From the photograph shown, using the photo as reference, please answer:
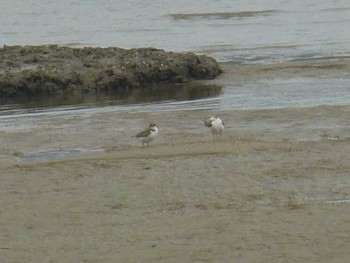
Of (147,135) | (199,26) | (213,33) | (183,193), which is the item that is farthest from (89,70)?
(199,26)

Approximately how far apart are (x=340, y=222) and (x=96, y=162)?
441 cm

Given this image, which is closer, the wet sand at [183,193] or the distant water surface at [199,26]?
the wet sand at [183,193]

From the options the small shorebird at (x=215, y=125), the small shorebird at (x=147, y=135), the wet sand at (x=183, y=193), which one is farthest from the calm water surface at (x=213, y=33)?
the small shorebird at (x=147, y=135)

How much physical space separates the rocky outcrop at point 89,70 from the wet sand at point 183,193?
15.4 ft

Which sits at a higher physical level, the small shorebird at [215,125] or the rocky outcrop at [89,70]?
the rocky outcrop at [89,70]

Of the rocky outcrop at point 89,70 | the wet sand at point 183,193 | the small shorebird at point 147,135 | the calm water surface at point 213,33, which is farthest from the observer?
the rocky outcrop at point 89,70

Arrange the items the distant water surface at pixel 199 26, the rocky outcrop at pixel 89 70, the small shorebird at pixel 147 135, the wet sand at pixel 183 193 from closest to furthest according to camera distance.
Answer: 1. the wet sand at pixel 183 193
2. the small shorebird at pixel 147 135
3. the rocky outcrop at pixel 89 70
4. the distant water surface at pixel 199 26

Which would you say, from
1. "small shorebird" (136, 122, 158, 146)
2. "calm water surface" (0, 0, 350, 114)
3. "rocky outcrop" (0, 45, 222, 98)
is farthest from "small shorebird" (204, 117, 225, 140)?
"rocky outcrop" (0, 45, 222, 98)

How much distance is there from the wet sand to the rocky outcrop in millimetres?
4697

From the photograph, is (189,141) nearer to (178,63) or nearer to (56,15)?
(178,63)

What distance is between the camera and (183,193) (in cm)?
1197

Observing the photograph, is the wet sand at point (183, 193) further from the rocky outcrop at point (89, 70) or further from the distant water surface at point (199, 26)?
the distant water surface at point (199, 26)

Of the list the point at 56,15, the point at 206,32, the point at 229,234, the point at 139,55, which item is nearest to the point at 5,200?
the point at 229,234

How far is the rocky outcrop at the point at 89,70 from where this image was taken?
21.9 meters
